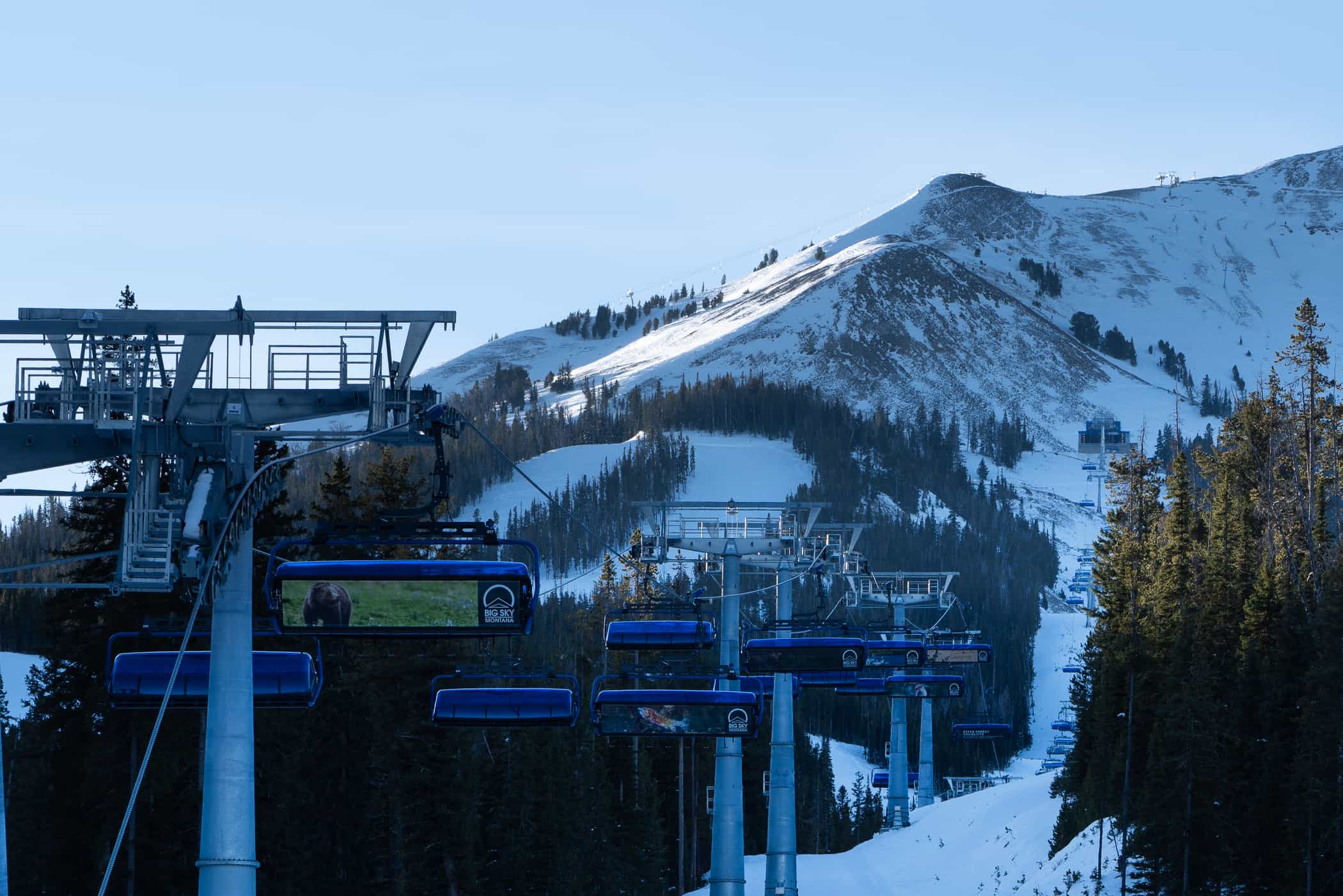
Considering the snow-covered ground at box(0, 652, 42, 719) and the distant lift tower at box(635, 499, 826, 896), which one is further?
the snow-covered ground at box(0, 652, 42, 719)

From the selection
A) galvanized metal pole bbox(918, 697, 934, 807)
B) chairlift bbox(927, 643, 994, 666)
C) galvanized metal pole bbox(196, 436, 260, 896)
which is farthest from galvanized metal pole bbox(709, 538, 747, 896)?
galvanized metal pole bbox(918, 697, 934, 807)

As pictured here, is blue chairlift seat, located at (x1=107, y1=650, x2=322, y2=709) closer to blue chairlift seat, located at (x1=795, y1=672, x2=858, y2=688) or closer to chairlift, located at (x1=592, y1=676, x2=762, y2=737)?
chairlift, located at (x1=592, y1=676, x2=762, y2=737)

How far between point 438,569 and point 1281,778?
3233cm

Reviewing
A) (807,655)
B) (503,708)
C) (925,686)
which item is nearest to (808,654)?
(807,655)

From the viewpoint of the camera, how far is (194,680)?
27.9 m

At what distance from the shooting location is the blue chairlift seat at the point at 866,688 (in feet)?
230

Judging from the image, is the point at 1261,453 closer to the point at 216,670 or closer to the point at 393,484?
the point at 393,484

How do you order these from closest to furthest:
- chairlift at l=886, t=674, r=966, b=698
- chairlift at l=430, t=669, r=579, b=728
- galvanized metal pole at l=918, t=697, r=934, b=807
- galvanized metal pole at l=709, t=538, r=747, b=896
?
chairlift at l=430, t=669, r=579, b=728 → galvanized metal pole at l=709, t=538, r=747, b=896 → chairlift at l=886, t=674, r=966, b=698 → galvanized metal pole at l=918, t=697, r=934, b=807

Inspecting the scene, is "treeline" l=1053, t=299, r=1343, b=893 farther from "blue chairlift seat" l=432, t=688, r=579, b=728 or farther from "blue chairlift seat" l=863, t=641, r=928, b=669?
"blue chairlift seat" l=432, t=688, r=579, b=728

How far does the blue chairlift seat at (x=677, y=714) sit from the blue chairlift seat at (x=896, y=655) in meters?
15.9

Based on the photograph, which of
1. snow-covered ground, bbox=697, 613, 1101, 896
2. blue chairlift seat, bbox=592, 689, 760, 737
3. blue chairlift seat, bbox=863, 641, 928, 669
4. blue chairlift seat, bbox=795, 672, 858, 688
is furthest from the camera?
blue chairlift seat, bbox=795, 672, 858, 688

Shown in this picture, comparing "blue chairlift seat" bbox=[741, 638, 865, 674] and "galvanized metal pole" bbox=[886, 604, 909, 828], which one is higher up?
"blue chairlift seat" bbox=[741, 638, 865, 674]

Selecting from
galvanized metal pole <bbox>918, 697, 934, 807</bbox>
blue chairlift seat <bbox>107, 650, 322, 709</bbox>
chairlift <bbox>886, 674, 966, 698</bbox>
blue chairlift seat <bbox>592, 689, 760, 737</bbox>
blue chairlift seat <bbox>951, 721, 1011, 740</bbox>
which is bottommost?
galvanized metal pole <bbox>918, 697, 934, 807</bbox>

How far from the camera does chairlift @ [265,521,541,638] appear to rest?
22.4m
